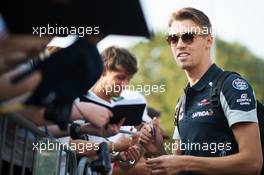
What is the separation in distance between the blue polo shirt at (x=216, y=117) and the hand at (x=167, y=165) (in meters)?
0.07

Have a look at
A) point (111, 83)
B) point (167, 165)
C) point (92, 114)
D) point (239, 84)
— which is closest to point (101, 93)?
point (111, 83)

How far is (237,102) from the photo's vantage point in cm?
254

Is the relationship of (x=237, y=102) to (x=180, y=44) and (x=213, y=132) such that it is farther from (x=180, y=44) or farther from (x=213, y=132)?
(x=180, y=44)

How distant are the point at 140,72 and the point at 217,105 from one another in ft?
3.17

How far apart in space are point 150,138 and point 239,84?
63 centimetres

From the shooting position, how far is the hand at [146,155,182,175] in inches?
102

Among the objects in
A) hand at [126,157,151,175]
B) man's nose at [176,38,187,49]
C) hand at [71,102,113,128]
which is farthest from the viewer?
hand at [126,157,151,175]

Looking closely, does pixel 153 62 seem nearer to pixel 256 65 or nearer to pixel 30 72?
pixel 256 65

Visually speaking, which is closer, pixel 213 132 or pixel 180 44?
pixel 213 132

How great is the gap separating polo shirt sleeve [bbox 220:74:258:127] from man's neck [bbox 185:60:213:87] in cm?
17

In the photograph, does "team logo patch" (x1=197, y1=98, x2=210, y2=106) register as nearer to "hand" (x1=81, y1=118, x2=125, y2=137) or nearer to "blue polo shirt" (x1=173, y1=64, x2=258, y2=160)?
"blue polo shirt" (x1=173, y1=64, x2=258, y2=160)

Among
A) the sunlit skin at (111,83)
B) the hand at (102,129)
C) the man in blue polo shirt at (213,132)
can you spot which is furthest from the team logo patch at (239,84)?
the sunlit skin at (111,83)

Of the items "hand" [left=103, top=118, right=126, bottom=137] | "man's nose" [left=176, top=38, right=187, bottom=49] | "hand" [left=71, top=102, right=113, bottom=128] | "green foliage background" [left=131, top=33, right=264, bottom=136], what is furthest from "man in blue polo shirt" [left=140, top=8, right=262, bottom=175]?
"hand" [left=71, top=102, right=113, bottom=128]

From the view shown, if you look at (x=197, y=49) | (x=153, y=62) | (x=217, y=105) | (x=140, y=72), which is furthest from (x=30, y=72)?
(x=153, y=62)
